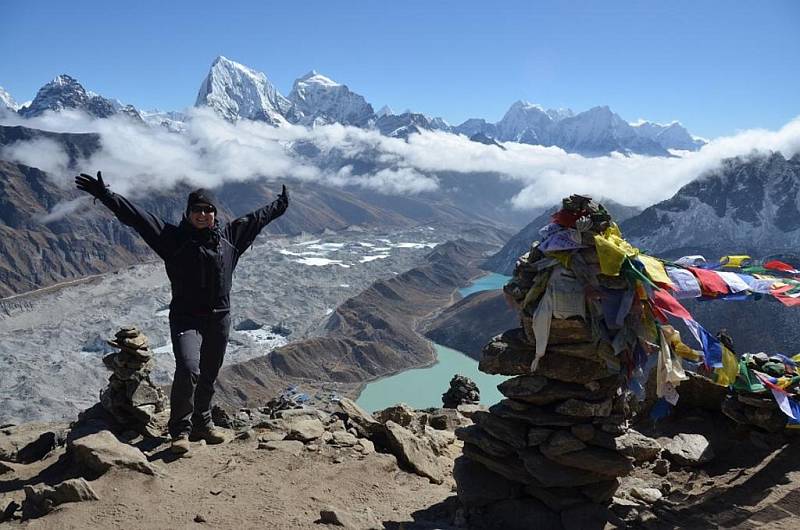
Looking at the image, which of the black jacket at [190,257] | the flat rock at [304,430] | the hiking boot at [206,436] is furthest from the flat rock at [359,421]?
the black jacket at [190,257]

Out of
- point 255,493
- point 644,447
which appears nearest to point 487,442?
point 255,493

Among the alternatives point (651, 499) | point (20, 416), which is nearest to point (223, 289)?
point (651, 499)

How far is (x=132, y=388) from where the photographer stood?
10258 mm

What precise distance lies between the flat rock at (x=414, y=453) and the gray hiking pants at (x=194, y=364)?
2998mm

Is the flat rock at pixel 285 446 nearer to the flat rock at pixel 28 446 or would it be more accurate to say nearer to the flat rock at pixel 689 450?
the flat rock at pixel 28 446

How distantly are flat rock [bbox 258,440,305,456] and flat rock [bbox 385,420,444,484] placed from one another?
1.48 meters

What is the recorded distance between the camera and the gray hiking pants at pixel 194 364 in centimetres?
791

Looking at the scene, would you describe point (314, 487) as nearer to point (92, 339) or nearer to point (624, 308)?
point (624, 308)

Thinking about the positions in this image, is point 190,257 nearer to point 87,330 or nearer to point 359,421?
point 359,421

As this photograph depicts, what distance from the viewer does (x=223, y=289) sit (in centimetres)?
802

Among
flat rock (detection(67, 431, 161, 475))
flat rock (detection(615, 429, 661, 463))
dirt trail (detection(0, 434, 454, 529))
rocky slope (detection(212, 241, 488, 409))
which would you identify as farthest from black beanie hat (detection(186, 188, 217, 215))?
rocky slope (detection(212, 241, 488, 409))

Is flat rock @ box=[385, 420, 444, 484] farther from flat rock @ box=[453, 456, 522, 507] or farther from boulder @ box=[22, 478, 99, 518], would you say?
boulder @ box=[22, 478, 99, 518]

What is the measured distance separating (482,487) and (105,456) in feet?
16.2

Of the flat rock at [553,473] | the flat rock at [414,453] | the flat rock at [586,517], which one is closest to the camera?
the flat rock at [586,517]
